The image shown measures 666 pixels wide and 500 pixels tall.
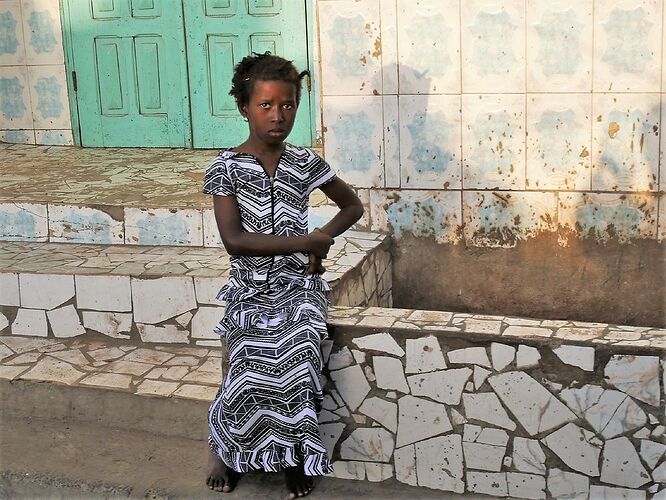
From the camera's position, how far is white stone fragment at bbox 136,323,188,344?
460 cm

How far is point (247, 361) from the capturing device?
338cm

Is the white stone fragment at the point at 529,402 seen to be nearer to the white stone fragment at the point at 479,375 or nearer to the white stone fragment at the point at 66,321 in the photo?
the white stone fragment at the point at 479,375

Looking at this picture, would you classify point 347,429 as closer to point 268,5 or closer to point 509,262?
point 509,262

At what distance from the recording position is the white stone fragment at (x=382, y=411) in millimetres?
3545

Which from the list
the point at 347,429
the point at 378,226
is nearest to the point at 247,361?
the point at 347,429

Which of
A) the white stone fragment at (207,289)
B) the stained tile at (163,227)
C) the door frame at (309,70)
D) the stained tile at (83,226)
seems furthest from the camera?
the door frame at (309,70)

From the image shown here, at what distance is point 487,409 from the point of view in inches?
134

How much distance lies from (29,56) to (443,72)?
3.69m

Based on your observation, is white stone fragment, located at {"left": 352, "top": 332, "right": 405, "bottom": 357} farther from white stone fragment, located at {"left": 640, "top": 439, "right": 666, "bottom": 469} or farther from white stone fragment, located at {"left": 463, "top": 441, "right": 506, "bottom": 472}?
white stone fragment, located at {"left": 640, "top": 439, "right": 666, "bottom": 469}

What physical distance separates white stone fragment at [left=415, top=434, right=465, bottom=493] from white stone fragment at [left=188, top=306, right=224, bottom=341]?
4.47ft

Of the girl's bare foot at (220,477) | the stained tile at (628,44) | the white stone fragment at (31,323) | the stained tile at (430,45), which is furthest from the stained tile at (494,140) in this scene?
the white stone fragment at (31,323)

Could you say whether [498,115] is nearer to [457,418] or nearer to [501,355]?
[501,355]

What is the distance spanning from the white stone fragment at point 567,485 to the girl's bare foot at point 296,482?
89 cm

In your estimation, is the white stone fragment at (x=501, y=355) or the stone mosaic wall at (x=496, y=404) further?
the white stone fragment at (x=501, y=355)
